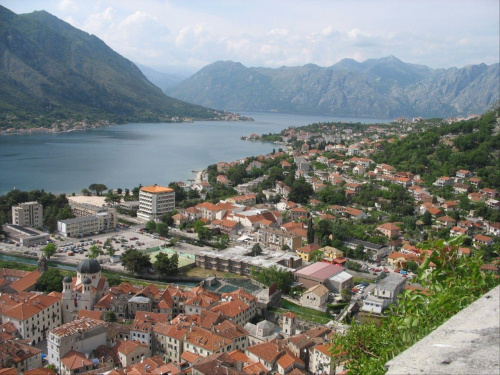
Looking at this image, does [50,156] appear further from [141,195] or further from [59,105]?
[59,105]

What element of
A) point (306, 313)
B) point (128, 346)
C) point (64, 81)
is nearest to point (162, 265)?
point (306, 313)

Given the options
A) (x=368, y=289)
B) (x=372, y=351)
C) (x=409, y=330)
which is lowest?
(x=368, y=289)

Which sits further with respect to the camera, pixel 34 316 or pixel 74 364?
pixel 34 316

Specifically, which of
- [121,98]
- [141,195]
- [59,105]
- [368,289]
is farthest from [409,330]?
[121,98]

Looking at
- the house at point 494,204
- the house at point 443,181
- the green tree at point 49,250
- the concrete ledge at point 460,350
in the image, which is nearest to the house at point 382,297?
the green tree at point 49,250

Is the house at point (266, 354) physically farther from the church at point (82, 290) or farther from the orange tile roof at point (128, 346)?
the church at point (82, 290)

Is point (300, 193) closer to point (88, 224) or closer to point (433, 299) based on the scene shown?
point (88, 224)
